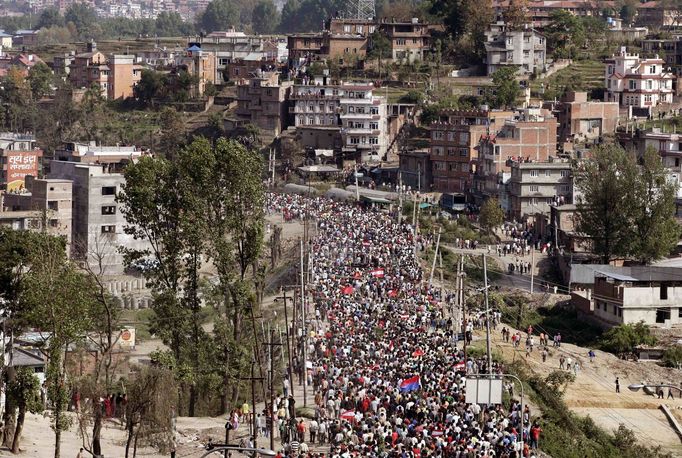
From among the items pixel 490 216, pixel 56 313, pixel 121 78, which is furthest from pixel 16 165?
pixel 56 313

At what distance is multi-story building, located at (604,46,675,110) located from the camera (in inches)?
3804

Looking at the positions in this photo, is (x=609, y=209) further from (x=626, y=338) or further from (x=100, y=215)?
(x=100, y=215)

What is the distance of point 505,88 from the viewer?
313 ft

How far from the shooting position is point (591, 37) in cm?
11231

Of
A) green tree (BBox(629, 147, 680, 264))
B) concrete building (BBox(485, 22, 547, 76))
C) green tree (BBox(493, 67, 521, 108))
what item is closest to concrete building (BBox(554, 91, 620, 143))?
green tree (BBox(493, 67, 521, 108))

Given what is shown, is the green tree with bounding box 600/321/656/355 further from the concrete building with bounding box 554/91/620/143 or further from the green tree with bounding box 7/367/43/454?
the concrete building with bounding box 554/91/620/143

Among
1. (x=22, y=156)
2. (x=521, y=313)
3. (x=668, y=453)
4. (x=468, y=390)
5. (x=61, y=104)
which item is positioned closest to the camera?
(x=468, y=390)

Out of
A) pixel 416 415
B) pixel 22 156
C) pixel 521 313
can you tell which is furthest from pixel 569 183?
pixel 416 415

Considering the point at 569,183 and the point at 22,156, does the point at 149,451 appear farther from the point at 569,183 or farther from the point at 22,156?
the point at 22,156

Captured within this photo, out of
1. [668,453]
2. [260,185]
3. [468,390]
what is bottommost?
[668,453]

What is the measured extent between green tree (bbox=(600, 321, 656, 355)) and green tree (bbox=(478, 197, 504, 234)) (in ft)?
58.5

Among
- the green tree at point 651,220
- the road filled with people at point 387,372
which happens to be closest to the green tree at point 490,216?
the green tree at point 651,220

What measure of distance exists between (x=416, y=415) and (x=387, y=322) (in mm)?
12138

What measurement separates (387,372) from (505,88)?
56.0 metres
